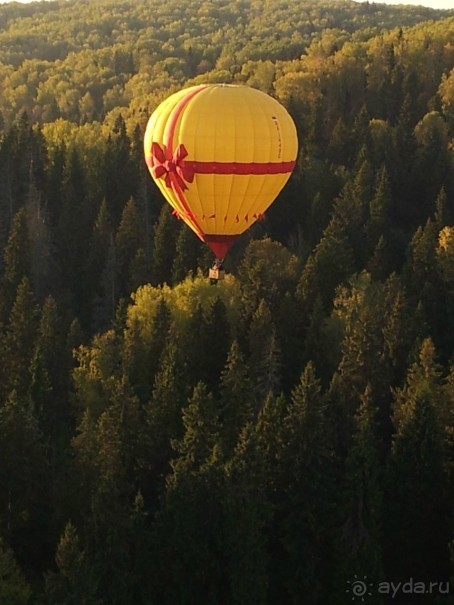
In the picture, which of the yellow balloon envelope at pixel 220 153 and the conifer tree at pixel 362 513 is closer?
the conifer tree at pixel 362 513

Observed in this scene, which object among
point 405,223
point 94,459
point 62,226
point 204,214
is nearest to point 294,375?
point 204,214

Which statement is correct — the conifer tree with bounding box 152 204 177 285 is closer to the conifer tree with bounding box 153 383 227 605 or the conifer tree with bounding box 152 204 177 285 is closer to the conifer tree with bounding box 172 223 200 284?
the conifer tree with bounding box 172 223 200 284

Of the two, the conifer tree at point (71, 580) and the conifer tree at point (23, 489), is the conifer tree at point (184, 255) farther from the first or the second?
the conifer tree at point (71, 580)

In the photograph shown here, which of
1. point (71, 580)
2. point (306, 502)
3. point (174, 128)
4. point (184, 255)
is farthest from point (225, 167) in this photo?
point (71, 580)

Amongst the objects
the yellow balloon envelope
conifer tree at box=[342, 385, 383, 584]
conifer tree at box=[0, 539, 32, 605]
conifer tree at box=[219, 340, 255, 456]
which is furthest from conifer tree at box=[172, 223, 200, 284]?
conifer tree at box=[0, 539, 32, 605]

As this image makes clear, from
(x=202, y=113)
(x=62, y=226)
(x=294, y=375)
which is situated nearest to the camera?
(x=202, y=113)

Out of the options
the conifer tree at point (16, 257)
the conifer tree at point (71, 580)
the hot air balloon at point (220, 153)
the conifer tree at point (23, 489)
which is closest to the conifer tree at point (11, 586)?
the conifer tree at point (71, 580)

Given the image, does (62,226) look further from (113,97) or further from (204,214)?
(113,97)

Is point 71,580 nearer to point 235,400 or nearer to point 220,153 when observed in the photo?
point 235,400
